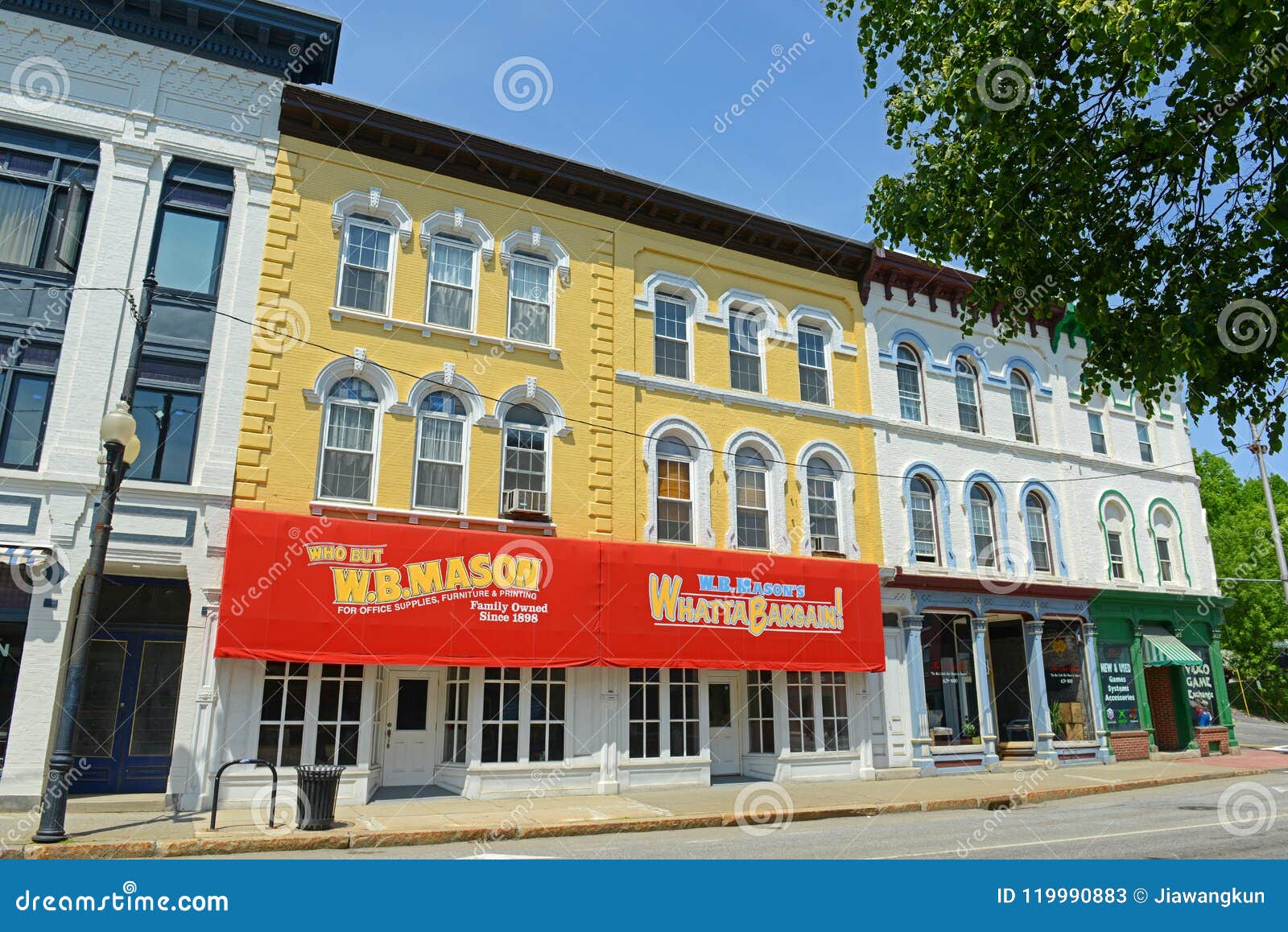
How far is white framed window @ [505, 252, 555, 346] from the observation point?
58.0ft

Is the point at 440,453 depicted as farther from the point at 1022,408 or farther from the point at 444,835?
the point at 1022,408

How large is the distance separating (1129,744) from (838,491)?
10.4 m

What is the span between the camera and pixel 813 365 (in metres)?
21.1

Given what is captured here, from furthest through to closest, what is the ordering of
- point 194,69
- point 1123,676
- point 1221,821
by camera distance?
point 1123,676
point 194,69
point 1221,821

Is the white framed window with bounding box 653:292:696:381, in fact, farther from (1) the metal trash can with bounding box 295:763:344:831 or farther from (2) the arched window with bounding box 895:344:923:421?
(1) the metal trash can with bounding box 295:763:344:831

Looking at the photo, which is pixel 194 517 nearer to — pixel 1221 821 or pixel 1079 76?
pixel 1079 76

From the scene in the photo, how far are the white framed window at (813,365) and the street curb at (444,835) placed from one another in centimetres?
921

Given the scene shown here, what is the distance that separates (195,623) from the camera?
Answer: 13680 mm

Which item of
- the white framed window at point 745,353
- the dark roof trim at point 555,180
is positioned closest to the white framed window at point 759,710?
the white framed window at point 745,353

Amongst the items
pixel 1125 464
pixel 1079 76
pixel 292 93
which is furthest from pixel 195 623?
pixel 1125 464

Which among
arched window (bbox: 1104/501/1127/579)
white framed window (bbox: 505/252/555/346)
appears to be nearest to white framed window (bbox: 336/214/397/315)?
white framed window (bbox: 505/252/555/346)

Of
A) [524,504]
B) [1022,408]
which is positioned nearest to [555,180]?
[524,504]

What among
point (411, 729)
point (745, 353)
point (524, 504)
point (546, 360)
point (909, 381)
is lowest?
point (411, 729)

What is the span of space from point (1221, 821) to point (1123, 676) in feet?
37.9
